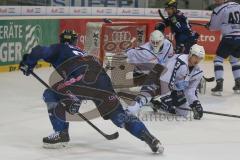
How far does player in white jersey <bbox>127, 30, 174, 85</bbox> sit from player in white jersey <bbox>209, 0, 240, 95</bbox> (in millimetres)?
1206

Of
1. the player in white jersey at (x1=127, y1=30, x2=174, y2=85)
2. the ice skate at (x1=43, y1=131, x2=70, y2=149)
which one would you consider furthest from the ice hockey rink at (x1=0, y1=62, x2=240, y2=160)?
the player in white jersey at (x1=127, y1=30, x2=174, y2=85)

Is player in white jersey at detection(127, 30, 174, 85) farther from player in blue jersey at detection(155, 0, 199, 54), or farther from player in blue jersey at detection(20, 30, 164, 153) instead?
player in blue jersey at detection(20, 30, 164, 153)

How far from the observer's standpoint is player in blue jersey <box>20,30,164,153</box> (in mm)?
4164

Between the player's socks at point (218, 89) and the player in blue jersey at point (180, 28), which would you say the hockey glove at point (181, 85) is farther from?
the player's socks at point (218, 89)

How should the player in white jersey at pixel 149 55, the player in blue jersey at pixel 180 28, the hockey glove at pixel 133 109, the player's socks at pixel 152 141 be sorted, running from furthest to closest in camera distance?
the player in blue jersey at pixel 180 28
the player in white jersey at pixel 149 55
the hockey glove at pixel 133 109
the player's socks at pixel 152 141

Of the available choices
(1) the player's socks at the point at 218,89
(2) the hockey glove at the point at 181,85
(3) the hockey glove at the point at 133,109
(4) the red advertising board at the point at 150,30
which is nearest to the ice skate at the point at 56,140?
(3) the hockey glove at the point at 133,109

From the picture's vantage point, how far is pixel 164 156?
422 cm

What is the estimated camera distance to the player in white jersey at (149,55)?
5645 millimetres

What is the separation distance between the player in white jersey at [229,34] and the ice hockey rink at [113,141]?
81 centimetres

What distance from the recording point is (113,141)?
4613 millimetres

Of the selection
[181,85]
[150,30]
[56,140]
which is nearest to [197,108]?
[181,85]

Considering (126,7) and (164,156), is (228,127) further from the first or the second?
(126,7)

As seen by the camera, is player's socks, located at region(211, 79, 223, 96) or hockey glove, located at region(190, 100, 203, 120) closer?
hockey glove, located at region(190, 100, 203, 120)

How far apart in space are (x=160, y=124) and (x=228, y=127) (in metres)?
0.61
